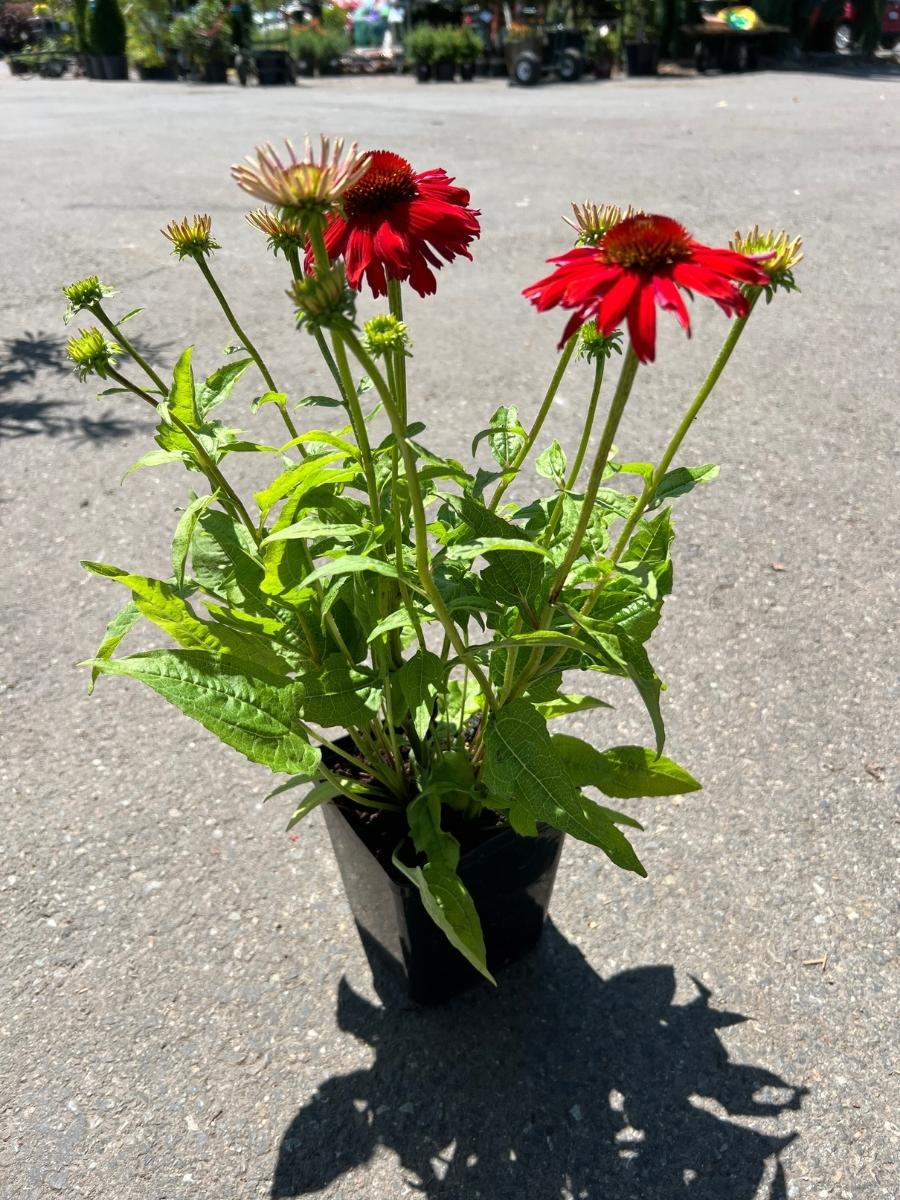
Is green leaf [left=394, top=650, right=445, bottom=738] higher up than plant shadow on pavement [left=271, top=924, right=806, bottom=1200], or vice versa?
green leaf [left=394, top=650, right=445, bottom=738]

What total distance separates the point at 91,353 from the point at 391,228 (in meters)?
0.36

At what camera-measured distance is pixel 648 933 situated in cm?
165

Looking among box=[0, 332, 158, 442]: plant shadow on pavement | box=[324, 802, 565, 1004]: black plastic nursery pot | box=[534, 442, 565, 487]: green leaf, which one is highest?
box=[534, 442, 565, 487]: green leaf

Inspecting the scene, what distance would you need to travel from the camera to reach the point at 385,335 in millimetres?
793

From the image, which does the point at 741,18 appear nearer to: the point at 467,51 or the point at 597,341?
the point at 467,51

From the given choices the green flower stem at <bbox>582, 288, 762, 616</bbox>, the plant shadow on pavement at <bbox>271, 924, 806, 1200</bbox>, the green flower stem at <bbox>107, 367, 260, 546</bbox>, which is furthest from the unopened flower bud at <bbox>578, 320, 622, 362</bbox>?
the plant shadow on pavement at <bbox>271, 924, 806, 1200</bbox>

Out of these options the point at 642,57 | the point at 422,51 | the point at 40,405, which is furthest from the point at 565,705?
the point at 422,51

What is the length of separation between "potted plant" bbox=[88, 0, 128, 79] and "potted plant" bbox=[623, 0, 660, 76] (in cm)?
800

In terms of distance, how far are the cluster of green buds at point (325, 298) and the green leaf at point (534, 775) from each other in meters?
0.54

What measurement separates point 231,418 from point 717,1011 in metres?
2.50

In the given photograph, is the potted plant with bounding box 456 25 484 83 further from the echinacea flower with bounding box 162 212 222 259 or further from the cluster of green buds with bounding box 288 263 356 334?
the cluster of green buds with bounding box 288 263 356 334

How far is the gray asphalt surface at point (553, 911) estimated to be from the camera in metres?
1.36

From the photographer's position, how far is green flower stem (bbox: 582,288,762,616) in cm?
82

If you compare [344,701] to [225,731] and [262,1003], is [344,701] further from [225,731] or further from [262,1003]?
[262,1003]
